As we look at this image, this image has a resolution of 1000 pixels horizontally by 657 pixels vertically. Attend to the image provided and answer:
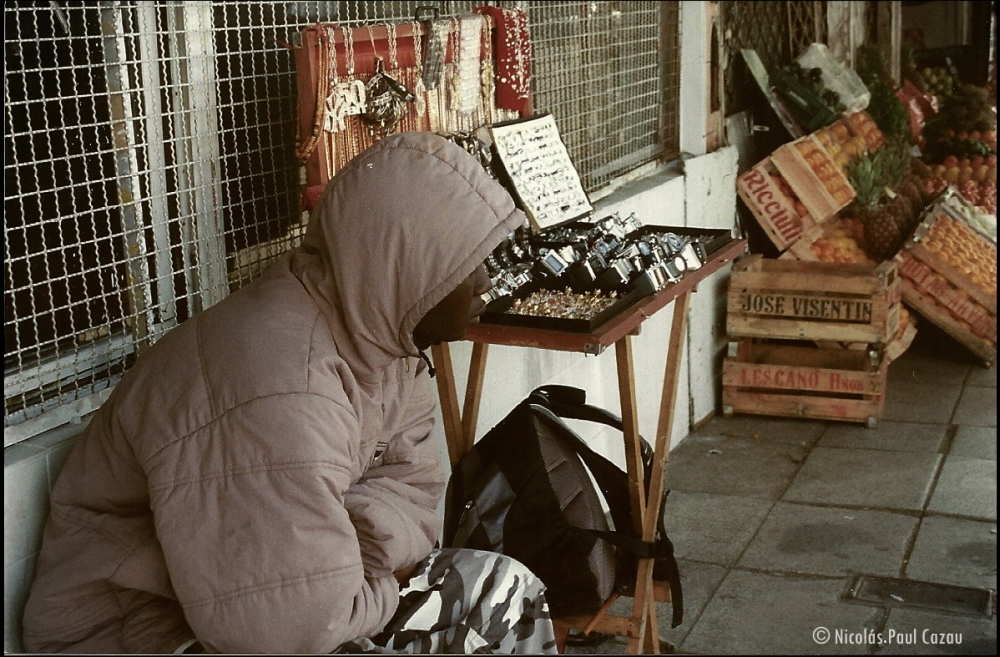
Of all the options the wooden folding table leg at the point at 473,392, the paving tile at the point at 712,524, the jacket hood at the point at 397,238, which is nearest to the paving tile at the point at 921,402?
the paving tile at the point at 712,524

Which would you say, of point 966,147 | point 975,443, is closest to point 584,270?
point 975,443

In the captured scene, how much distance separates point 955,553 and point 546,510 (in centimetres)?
201

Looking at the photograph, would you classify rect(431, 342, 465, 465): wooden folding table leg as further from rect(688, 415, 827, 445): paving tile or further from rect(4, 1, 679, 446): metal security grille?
rect(688, 415, 827, 445): paving tile

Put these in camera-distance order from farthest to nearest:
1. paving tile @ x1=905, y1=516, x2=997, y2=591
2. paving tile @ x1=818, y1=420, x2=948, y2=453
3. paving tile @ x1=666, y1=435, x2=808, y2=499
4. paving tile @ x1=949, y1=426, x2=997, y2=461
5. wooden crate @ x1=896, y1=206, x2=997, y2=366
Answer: wooden crate @ x1=896, y1=206, x2=997, y2=366 < paving tile @ x1=818, y1=420, x2=948, y2=453 < paving tile @ x1=949, y1=426, x2=997, y2=461 < paving tile @ x1=666, y1=435, x2=808, y2=499 < paving tile @ x1=905, y1=516, x2=997, y2=591

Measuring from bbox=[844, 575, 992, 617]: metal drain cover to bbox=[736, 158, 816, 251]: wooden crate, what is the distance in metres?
2.39

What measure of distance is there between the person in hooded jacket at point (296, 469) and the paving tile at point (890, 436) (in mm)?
3353

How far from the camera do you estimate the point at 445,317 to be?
2.32 metres

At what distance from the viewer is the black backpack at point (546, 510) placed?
2.96 metres

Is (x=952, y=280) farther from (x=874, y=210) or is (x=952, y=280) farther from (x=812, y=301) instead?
(x=812, y=301)

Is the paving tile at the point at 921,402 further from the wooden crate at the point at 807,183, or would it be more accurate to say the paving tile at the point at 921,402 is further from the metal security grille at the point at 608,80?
the metal security grille at the point at 608,80

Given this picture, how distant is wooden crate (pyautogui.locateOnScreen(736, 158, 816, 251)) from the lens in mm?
5906

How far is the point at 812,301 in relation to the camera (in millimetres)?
5543

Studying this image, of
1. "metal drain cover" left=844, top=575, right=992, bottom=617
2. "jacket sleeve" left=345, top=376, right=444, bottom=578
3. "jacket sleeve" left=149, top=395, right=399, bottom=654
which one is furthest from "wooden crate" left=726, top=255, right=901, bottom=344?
"jacket sleeve" left=149, top=395, right=399, bottom=654

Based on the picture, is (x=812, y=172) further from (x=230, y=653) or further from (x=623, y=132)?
(x=230, y=653)
